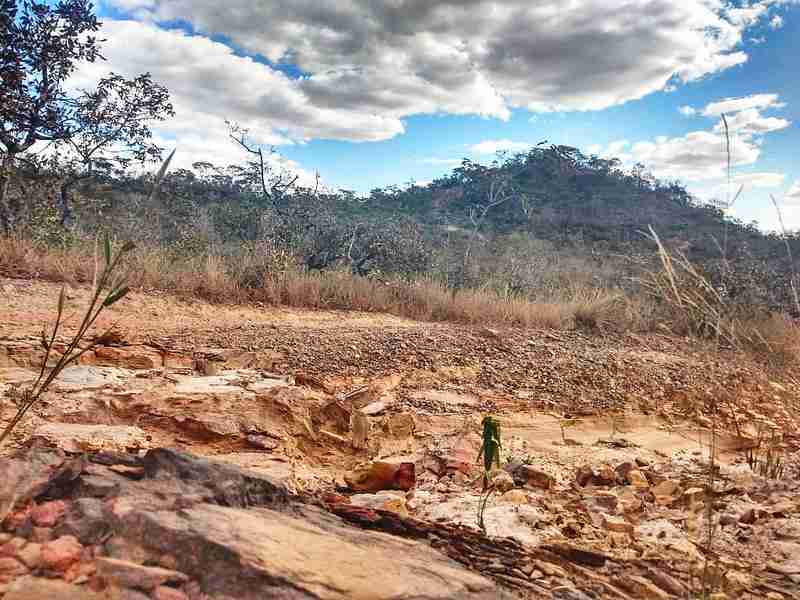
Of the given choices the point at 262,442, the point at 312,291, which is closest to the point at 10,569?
the point at 262,442

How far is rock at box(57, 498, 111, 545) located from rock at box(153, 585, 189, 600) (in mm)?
181

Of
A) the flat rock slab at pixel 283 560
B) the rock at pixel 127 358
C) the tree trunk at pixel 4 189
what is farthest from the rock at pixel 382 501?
the tree trunk at pixel 4 189

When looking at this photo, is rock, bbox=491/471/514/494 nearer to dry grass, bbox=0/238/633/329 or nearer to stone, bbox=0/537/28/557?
stone, bbox=0/537/28/557

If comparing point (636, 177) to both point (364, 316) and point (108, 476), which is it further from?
point (108, 476)

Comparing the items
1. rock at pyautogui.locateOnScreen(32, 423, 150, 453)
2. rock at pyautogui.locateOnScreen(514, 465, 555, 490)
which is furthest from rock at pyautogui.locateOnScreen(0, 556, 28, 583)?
rock at pyautogui.locateOnScreen(514, 465, 555, 490)

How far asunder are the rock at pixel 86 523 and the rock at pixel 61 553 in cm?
2

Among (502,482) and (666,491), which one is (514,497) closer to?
(502,482)

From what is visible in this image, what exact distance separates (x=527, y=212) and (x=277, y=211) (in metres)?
18.7

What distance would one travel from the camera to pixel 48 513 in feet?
3.85

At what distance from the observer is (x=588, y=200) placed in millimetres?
33469

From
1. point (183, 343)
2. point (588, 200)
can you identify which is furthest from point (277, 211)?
point (588, 200)

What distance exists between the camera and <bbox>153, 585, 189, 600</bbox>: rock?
100cm

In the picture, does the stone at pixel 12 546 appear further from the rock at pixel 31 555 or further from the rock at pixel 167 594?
the rock at pixel 167 594

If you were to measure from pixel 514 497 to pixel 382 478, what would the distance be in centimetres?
50
